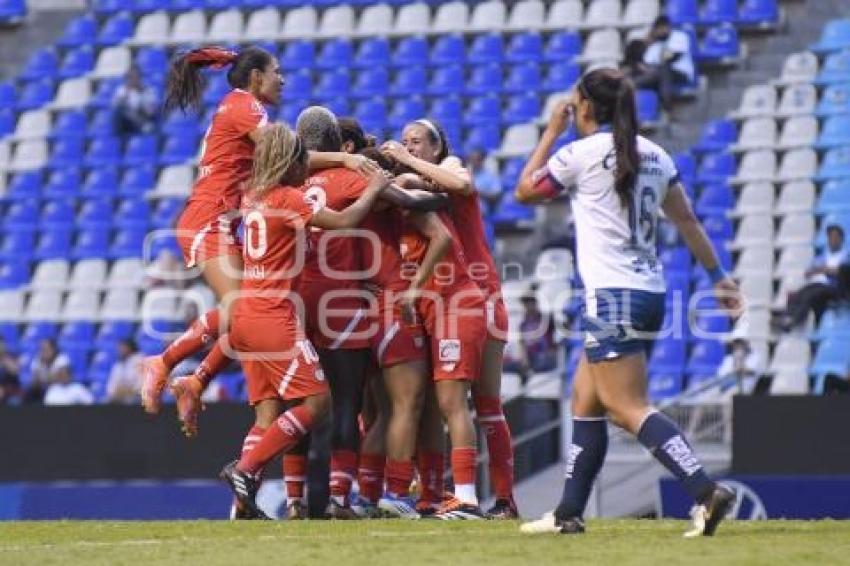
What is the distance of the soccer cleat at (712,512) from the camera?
29.0ft

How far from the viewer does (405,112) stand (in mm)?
22484

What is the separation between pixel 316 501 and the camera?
1134 cm

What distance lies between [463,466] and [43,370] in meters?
9.90

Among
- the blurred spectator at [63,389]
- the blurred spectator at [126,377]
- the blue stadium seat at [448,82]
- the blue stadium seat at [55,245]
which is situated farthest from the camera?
the blue stadium seat at [55,245]

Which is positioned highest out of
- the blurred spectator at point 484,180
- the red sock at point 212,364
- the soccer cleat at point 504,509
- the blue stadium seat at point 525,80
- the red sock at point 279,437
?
the blue stadium seat at point 525,80

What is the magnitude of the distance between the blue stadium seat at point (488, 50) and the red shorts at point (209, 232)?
39.2 feet

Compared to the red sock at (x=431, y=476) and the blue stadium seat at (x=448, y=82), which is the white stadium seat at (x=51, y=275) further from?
the red sock at (x=431, y=476)

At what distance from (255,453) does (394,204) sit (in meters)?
1.47

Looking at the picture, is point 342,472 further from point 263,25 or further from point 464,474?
point 263,25

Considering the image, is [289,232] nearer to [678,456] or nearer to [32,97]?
[678,456]

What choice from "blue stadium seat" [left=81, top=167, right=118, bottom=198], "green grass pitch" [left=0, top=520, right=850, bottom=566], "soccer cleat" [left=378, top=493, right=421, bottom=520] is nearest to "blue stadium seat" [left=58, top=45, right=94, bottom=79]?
"blue stadium seat" [left=81, top=167, right=118, bottom=198]

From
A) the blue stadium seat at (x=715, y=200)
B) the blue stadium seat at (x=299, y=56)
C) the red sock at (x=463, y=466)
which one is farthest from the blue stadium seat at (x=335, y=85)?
the red sock at (x=463, y=466)

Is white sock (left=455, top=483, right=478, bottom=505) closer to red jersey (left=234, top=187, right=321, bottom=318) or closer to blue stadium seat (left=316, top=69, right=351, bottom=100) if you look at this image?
red jersey (left=234, top=187, right=321, bottom=318)

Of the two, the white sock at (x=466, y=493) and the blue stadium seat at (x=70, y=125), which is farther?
the blue stadium seat at (x=70, y=125)
